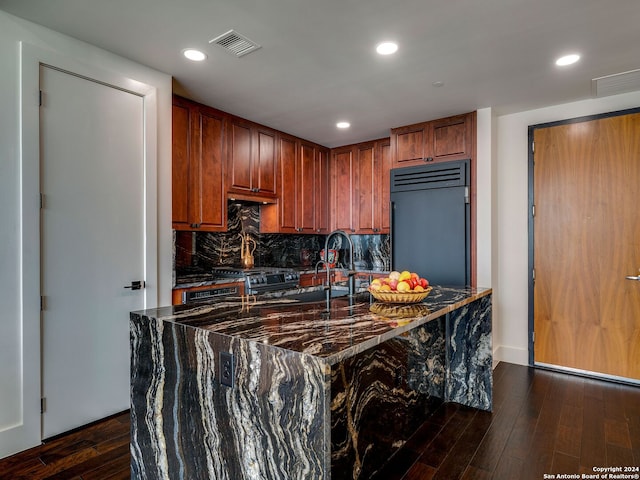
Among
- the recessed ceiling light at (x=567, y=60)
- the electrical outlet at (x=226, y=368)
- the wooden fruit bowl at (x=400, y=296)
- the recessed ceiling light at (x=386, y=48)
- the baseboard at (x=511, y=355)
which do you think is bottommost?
the baseboard at (x=511, y=355)

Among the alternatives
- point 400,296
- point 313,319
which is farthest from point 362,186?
point 313,319

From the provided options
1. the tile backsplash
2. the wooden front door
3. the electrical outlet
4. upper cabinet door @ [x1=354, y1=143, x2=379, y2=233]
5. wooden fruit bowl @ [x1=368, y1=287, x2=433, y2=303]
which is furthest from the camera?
upper cabinet door @ [x1=354, y1=143, x2=379, y2=233]

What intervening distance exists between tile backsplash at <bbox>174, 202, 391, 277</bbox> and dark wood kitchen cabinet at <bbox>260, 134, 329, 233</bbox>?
24 cm

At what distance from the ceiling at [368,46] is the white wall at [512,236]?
0.31m

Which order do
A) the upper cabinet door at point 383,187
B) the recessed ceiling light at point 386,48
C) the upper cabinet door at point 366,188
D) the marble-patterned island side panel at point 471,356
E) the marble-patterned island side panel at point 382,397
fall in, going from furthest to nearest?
1. the upper cabinet door at point 366,188
2. the upper cabinet door at point 383,187
3. the marble-patterned island side panel at point 471,356
4. the recessed ceiling light at point 386,48
5. the marble-patterned island side panel at point 382,397

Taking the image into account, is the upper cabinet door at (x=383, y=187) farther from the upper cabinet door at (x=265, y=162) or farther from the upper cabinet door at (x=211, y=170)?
the upper cabinet door at (x=211, y=170)

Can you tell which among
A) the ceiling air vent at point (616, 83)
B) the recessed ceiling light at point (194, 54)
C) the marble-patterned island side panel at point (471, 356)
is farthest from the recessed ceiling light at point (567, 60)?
the recessed ceiling light at point (194, 54)

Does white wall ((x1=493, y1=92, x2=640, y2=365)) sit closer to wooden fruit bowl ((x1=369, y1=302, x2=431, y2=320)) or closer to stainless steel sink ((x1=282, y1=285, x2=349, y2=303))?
stainless steel sink ((x1=282, y1=285, x2=349, y2=303))

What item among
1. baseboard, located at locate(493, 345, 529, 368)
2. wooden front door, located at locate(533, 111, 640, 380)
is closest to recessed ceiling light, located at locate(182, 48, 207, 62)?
wooden front door, located at locate(533, 111, 640, 380)

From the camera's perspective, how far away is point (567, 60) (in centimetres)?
257

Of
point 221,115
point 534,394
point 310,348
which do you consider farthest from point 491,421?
point 221,115

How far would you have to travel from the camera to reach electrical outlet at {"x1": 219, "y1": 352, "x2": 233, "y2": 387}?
132 cm

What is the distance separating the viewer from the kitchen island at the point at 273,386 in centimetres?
117

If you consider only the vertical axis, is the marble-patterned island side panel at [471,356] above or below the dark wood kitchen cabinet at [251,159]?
below
